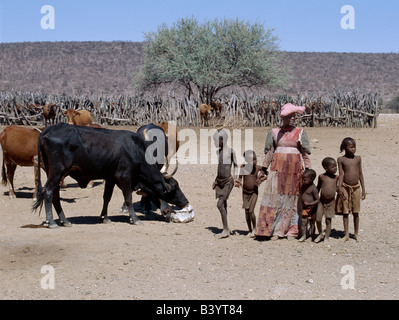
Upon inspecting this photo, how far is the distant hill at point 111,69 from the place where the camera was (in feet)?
184

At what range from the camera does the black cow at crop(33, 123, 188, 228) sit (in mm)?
7680

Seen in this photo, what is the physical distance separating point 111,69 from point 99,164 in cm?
5569

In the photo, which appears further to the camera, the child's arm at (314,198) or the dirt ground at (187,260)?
the child's arm at (314,198)

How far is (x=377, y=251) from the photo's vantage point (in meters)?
6.51

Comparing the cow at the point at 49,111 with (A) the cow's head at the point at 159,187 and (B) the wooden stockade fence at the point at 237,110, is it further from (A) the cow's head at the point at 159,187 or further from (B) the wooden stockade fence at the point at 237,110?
(A) the cow's head at the point at 159,187

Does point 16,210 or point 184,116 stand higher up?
point 184,116

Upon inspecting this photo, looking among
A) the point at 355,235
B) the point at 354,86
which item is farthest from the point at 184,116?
the point at 354,86

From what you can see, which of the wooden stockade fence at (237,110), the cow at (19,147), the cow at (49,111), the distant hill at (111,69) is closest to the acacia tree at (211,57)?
the wooden stockade fence at (237,110)

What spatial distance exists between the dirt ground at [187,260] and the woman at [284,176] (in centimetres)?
25

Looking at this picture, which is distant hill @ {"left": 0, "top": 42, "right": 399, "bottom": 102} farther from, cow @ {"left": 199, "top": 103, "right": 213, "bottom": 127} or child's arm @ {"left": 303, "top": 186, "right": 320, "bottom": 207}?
child's arm @ {"left": 303, "top": 186, "right": 320, "bottom": 207}
